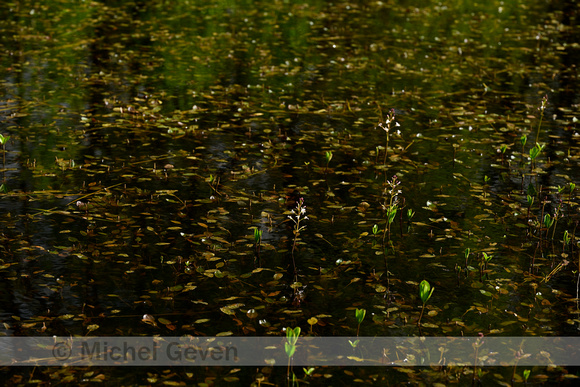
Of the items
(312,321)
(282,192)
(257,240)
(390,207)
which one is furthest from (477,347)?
(282,192)

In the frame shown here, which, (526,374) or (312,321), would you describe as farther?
(312,321)

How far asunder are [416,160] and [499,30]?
8.85 meters

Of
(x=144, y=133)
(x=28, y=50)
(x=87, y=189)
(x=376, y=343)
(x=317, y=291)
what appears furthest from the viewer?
(x=28, y=50)

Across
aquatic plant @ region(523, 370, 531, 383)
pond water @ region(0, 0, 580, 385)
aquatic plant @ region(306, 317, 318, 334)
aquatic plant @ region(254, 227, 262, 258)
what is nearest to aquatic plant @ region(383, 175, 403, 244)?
pond water @ region(0, 0, 580, 385)

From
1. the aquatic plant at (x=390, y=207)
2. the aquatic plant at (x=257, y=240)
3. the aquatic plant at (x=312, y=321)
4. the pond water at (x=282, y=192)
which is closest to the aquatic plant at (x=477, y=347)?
the pond water at (x=282, y=192)

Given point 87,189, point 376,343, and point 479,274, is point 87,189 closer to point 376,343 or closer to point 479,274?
point 376,343

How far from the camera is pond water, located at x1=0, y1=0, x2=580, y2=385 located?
14.9 feet

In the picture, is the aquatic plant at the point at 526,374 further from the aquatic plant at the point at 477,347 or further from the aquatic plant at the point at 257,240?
the aquatic plant at the point at 257,240

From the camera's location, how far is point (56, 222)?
5.69 metres

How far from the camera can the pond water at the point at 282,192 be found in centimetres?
454

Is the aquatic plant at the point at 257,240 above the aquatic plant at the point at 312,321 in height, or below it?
above

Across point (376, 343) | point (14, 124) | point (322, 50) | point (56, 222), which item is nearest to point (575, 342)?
point (376, 343)

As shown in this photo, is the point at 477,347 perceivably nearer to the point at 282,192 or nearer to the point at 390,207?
the point at 390,207

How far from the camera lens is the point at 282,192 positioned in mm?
6508
